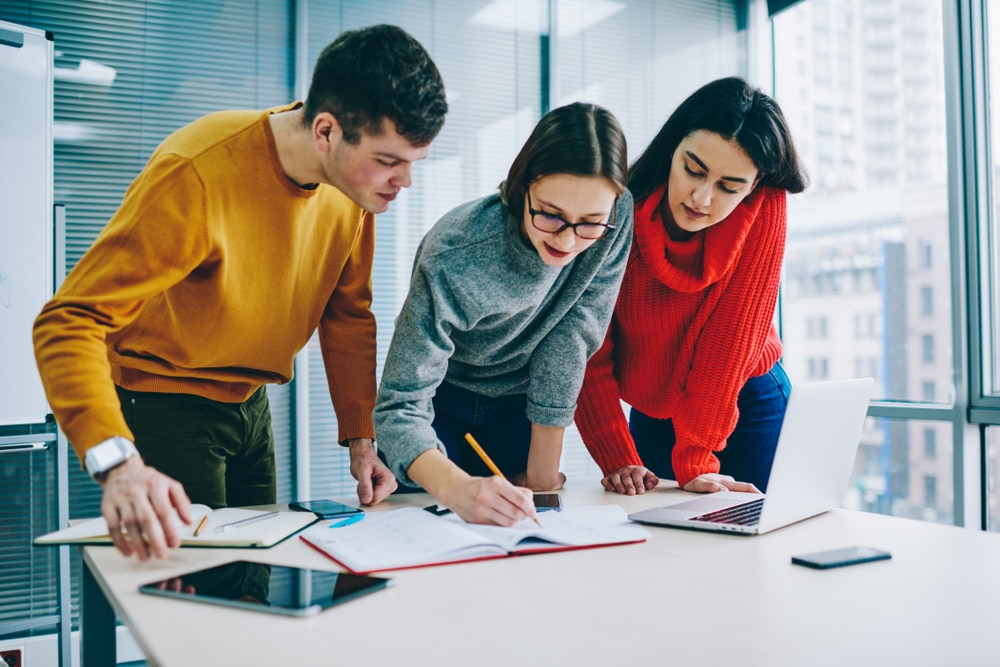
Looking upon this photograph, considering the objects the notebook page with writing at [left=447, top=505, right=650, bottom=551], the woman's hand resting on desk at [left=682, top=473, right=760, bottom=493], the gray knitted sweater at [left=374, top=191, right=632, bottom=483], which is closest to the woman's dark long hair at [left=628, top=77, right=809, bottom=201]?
the gray knitted sweater at [left=374, top=191, right=632, bottom=483]

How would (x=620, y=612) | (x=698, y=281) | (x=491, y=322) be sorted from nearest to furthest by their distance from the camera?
(x=620, y=612), (x=491, y=322), (x=698, y=281)

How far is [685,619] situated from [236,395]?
0.91 meters

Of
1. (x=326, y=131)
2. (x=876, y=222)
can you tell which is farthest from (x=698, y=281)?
(x=876, y=222)

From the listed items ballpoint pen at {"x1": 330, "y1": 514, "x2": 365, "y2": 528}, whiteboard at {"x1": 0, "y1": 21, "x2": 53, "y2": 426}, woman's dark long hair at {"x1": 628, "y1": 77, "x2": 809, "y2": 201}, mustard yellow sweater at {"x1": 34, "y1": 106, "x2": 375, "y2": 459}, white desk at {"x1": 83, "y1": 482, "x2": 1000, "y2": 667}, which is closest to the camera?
white desk at {"x1": 83, "y1": 482, "x2": 1000, "y2": 667}

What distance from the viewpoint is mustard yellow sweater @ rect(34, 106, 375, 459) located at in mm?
971

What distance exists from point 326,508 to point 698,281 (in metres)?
0.78

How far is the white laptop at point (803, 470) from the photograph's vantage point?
105 centimetres

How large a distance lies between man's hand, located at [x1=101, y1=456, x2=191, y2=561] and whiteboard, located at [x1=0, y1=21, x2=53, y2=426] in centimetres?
144

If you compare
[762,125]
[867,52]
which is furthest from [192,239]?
[867,52]

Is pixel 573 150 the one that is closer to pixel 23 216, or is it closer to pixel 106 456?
pixel 106 456

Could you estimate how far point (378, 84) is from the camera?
3.79ft

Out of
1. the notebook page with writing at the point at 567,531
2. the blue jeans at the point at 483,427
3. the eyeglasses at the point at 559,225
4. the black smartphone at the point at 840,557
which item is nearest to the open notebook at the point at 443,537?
the notebook page with writing at the point at 567,531

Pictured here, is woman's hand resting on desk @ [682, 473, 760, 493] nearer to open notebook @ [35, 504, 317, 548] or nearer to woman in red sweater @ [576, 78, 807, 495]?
woman in red sweater @ [576, 78, 807, 495]

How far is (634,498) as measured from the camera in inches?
53.6
